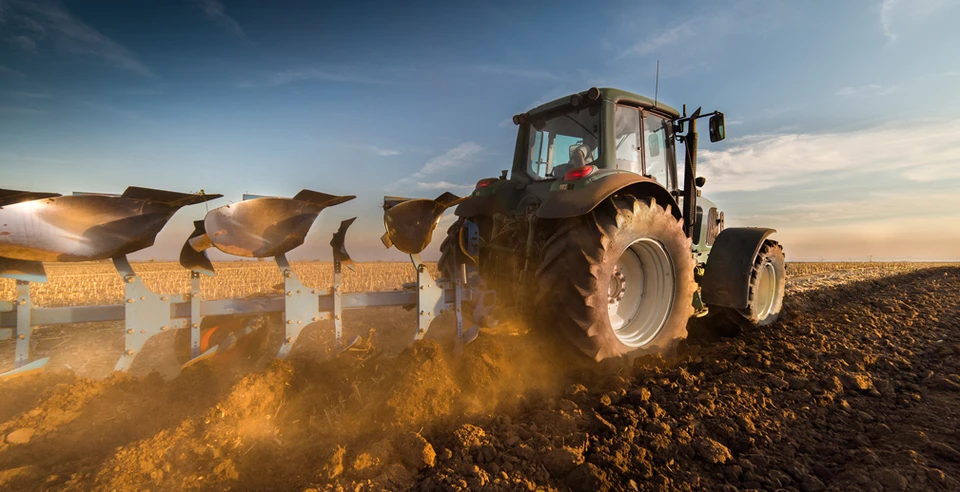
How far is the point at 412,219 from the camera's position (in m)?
3.24

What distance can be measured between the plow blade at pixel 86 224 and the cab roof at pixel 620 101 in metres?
2.98

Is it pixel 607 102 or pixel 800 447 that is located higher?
pixel 607 102

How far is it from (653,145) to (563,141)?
89cm

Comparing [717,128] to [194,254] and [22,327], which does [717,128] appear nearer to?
[194,254]

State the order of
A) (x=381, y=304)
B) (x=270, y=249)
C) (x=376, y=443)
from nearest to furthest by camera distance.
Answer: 1. (x=376, y=443)
2. (x=270, y=249)
3. (x=381, y=304)

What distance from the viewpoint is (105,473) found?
199 cm

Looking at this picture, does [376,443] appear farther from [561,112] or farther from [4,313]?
[561,112]

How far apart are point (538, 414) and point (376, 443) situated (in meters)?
0.90

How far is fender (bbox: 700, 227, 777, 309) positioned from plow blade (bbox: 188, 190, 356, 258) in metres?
3.53

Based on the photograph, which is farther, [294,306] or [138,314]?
[294,306]

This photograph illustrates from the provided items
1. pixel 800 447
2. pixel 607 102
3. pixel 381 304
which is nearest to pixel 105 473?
pixel 381 304

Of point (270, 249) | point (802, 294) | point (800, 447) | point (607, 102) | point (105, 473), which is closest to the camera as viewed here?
point (105, 473)

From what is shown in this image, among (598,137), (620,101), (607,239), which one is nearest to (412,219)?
(607,239)

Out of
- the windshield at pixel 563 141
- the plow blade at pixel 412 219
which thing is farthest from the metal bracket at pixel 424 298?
the windshield at pixel 563 141
